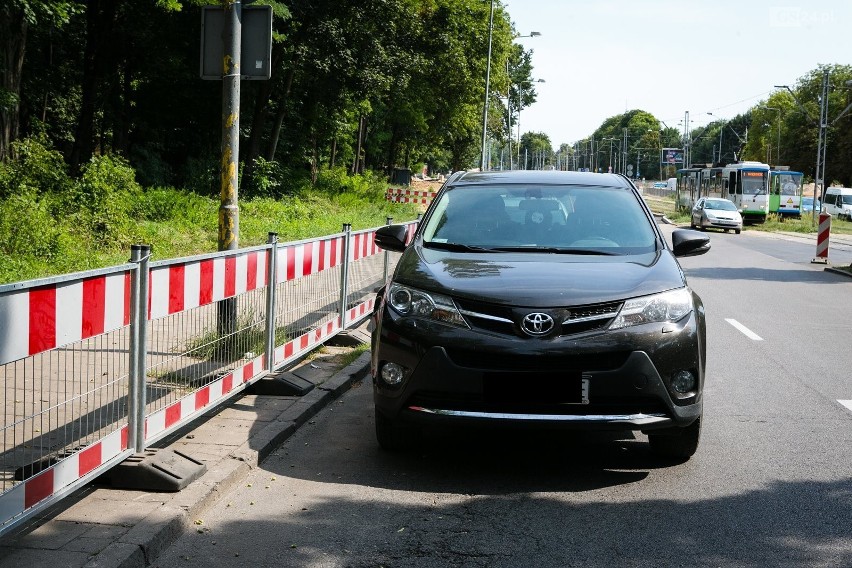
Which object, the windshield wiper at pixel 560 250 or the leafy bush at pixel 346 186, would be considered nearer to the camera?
the windshield wiper at pixel 560 250

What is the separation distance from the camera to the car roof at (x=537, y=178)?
24.0 feet

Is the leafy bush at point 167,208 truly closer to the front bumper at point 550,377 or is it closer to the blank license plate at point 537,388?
the front bumper at point 550,377

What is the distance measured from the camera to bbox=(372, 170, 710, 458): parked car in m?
5.37

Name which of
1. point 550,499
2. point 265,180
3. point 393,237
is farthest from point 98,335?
point 265,180

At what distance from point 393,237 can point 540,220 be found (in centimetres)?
99

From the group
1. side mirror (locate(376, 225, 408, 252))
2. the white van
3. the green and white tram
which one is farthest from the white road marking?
the white van

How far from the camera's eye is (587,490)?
17.8ft

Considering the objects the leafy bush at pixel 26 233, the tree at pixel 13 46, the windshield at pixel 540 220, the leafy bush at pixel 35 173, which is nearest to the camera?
the windshield at pixel 540 220

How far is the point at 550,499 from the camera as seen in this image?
17.2 ft

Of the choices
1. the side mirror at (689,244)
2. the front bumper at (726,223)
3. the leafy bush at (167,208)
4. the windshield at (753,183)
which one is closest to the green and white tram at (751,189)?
the windshield at (753,183)

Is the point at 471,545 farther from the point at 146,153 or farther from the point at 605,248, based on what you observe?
the point at 146,153

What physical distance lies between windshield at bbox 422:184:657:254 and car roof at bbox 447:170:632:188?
109mm

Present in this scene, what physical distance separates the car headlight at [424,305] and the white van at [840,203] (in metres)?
68.5

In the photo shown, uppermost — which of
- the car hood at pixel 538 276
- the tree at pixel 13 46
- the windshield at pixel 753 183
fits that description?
the tree at pixel 13 46
